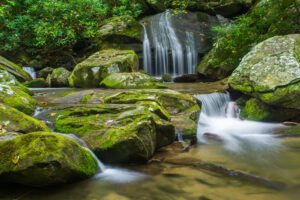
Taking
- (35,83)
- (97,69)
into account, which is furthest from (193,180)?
(35,83)

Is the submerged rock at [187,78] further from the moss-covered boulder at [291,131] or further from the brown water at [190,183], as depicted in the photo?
the brown water at [190,183]

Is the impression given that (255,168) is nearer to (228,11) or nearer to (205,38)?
(205,38)

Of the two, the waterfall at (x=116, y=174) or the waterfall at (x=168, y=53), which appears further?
the waterfall at (x=168, y=53)

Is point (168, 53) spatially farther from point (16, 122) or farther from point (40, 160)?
point (40, 160)

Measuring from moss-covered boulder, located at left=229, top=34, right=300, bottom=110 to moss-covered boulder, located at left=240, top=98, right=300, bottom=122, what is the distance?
0.23 m

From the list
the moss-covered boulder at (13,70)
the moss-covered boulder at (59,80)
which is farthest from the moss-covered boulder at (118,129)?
the moss-covered boulder at (13,70)

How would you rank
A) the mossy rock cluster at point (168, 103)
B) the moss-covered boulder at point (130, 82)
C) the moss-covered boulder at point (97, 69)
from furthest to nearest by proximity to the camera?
the moss-covered boulder at point (97, 69)
the moss-covered boulder at point (130, 82)
the mossy rock cluster at point (168, 103)

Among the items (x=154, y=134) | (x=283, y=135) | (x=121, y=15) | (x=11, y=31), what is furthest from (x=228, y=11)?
(x=154, y=134)

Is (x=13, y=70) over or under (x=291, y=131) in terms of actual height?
over

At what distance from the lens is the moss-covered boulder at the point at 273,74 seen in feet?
23.6

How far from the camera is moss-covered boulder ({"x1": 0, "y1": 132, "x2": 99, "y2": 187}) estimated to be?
3.79m

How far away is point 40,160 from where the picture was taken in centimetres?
377

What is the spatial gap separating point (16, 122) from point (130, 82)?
5294 millimetres

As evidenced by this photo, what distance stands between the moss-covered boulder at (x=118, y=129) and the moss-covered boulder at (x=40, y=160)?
73 centimetres
